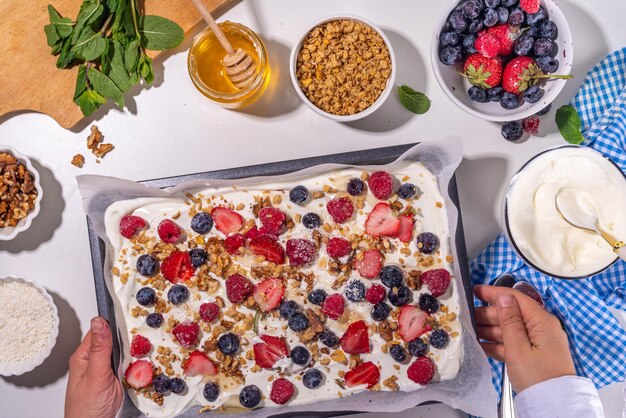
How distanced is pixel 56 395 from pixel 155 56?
87cm

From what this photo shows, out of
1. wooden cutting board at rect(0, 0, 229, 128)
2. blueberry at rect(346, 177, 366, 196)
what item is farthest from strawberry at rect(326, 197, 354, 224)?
wooden cutting board at rect(0, 0, 229, 128)

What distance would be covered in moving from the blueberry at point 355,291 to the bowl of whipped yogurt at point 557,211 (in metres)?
0.34

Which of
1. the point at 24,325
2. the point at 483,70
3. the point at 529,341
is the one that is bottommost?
the point at 24,325

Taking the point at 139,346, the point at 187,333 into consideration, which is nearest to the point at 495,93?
the point at 187,333

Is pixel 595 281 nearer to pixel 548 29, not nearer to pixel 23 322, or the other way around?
pixel 548 29

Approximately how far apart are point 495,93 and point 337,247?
0.50m

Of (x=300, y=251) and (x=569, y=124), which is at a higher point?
(x=569, y=124)

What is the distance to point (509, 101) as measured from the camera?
4.56ft

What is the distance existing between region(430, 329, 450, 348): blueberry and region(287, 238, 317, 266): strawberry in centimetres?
31

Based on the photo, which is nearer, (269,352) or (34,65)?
(269,352)

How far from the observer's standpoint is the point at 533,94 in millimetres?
1376

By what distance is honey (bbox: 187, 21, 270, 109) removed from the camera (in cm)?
143

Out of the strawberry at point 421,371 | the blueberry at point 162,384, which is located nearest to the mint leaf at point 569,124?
the strawberry at point 421,371

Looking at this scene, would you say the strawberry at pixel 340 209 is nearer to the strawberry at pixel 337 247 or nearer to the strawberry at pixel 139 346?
the strawberry at pixel 337 247
